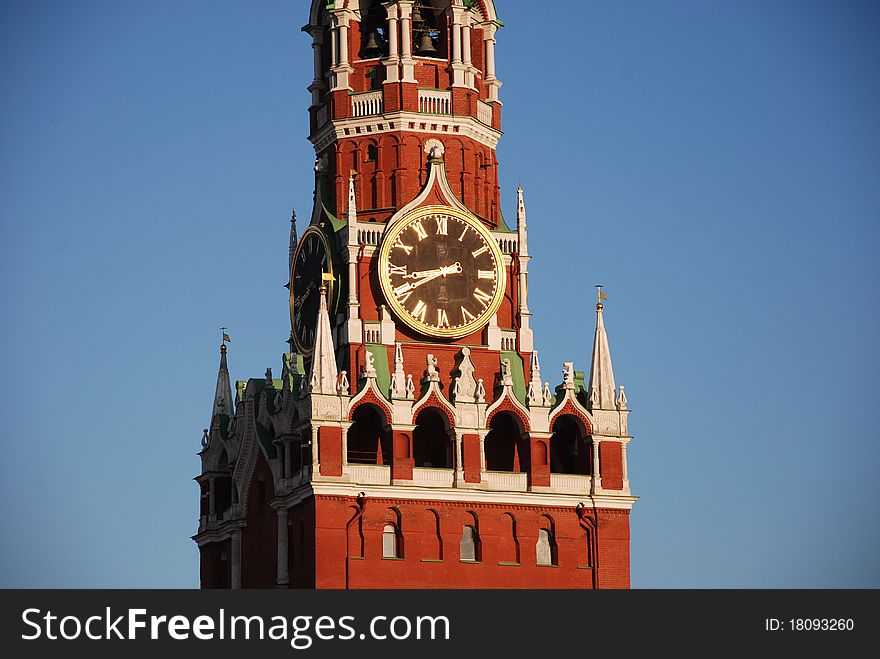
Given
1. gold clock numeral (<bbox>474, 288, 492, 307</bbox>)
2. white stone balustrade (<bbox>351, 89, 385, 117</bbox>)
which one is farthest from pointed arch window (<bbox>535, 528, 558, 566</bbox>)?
white stone balustrade (<bbox>351, 89, 385, 117</bbox>)

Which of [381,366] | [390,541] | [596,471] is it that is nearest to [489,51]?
[381,366]

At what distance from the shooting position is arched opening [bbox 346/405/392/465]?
11919 cm

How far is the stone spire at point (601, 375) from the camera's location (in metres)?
121

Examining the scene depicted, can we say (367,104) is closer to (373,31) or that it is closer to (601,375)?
(373,31)

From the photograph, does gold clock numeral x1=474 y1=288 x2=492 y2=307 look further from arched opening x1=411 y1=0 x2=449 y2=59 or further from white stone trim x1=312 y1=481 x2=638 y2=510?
arched opening x1=411 y1=0 x2=449 y2=59

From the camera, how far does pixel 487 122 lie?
125188 millimetres

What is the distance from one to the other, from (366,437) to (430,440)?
7.88ft

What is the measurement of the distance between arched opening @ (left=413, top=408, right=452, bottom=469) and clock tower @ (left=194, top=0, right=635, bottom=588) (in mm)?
78

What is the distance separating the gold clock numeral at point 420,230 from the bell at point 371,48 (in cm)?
739

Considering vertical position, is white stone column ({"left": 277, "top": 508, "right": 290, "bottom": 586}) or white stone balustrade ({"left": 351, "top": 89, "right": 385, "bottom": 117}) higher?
white stone balustrade ({"left": 351, "top": 89, "right": 385, "bottom": 117})

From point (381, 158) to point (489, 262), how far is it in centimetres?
571

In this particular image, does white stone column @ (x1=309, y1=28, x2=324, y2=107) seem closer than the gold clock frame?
No
